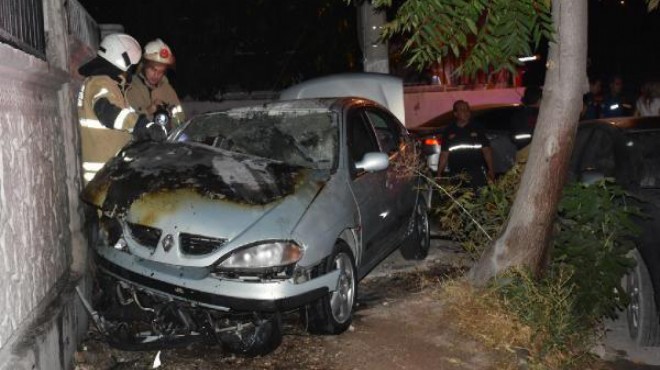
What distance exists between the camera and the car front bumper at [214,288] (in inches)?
167

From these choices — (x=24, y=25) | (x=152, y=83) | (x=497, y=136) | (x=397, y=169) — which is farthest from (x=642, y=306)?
(x=497, y=136)

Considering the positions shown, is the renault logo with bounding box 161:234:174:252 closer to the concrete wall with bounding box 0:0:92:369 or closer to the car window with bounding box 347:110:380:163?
the concrete wall with bounding box 0:0:92:369

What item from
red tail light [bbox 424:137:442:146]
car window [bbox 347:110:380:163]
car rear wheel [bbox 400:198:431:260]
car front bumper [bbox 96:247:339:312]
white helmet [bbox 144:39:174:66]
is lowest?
car rear wheel [bbox 400:198:431:260]

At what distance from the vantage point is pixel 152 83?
6188 millimetres

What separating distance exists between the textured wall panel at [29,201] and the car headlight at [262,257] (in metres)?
1.07

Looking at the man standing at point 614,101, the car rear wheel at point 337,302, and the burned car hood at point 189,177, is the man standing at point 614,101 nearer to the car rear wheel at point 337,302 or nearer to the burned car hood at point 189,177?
the car rear wheel at point 337,302

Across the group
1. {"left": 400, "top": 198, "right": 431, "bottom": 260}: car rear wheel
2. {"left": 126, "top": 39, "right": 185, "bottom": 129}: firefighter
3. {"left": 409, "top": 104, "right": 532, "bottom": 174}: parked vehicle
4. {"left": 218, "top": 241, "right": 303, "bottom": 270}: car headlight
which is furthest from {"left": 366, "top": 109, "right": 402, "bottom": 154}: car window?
{"left": 218, "top": 241, "right": 303, "bottom": 270}: car headlight

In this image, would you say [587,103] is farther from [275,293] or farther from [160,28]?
[160,28]

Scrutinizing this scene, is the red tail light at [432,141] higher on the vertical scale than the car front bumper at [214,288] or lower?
higher

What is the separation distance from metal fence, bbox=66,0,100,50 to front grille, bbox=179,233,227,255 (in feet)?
7.65

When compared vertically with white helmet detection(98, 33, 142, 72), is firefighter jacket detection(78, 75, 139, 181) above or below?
below

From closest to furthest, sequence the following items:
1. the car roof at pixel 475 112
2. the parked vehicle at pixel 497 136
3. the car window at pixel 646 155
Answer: the car window at pixel 646 155, the parked vehicle at pixel 497 136, the car roof at pixel 475 112

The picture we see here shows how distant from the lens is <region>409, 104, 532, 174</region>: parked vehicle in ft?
Result: 32.2

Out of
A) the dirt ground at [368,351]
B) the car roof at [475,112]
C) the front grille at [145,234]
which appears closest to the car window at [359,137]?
the dirt ground at [368,351]
